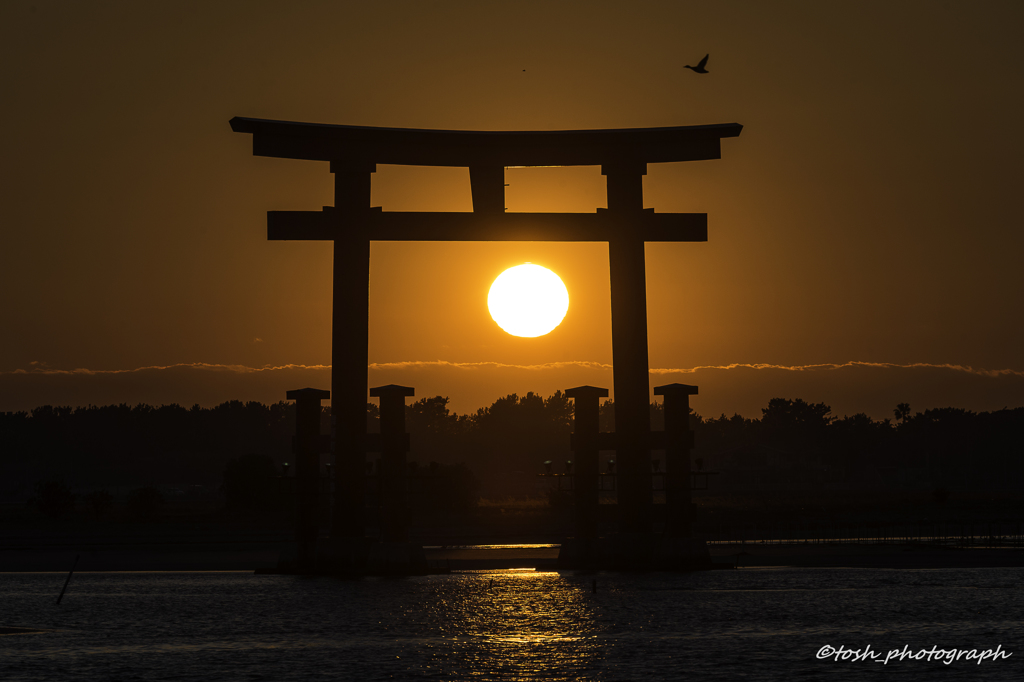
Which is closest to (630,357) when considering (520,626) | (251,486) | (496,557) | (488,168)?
(488,168)

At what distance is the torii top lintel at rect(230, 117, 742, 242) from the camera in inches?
1463

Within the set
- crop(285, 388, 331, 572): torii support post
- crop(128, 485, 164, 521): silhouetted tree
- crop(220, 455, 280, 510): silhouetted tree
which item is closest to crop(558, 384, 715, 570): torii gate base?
crop(285, 388, 331, 572): torii support post

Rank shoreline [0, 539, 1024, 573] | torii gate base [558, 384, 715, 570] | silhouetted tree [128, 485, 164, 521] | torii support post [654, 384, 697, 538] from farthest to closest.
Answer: silhouetted tree [128, 485, 164, 521] < shoreline [0, 539, 1024, 573] < torii support post [654, 384, 697, 538] < torii gate base [558, 384, 715, 570]

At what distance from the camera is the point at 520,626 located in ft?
99.3

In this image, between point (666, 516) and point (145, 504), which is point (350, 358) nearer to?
point (666, 516)

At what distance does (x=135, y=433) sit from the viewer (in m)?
200

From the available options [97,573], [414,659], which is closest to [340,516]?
[414,659]

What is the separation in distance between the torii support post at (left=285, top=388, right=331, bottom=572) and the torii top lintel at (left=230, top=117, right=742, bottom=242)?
6.00m

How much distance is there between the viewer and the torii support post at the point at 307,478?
37.9 metres

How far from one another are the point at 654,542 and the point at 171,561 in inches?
1140

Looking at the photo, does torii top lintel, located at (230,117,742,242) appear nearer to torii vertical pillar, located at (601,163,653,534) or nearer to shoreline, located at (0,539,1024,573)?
torii vertical pillar, located at (601,163,653,534)

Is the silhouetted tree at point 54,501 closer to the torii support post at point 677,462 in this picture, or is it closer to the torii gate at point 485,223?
the torii gate at point 485,223

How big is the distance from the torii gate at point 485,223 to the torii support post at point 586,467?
110cm

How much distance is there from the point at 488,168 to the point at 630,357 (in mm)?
8031
